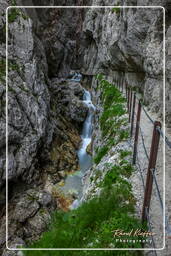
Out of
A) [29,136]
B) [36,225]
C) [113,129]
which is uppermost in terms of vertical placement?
[113,129]

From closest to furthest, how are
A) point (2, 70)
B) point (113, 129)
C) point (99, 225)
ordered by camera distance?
point (99, 225)
point (113, 129)
point (2, 70)

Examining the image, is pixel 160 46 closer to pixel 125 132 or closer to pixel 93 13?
pixel 125 132

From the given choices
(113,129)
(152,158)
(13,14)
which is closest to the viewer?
(152,158)

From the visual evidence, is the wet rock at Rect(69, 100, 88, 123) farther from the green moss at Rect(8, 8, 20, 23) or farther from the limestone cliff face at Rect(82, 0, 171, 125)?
the green moss at Rect(8, 8, 20, 23)

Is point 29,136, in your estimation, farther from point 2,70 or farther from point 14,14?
point 14,14

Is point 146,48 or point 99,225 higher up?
point 146,48


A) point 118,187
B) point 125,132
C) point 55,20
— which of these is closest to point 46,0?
point 55,20

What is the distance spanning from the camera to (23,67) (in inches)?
730

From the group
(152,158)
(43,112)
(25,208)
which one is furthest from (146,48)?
(25,208)

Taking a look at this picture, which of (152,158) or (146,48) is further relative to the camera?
(146,48)

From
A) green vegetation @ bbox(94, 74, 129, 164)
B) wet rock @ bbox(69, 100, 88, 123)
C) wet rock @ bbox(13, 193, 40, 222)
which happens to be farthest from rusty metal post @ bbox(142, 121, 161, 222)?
wet rock @ bbox(69, 100, 88, 123)

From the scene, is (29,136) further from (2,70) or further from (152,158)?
(152,158)

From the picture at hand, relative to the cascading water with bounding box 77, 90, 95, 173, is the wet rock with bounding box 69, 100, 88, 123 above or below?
above

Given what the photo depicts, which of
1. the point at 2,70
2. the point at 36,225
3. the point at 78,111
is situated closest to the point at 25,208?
the point at 36,225
